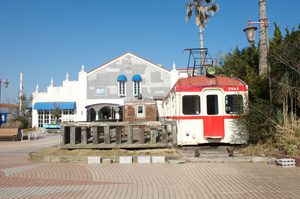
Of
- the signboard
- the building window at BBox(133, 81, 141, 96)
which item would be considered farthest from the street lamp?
the signboard

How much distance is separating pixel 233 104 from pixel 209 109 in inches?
36.0

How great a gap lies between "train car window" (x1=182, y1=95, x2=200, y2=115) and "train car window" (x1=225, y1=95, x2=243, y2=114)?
3.54ft

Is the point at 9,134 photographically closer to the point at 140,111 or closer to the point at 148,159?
the point at 140,111

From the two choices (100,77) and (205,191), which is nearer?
(205,191)

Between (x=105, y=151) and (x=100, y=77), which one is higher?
(x=100, y=77)

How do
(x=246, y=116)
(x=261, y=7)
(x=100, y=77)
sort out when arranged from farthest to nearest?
(x=100, y=77) < (x=261, y=7) < (x=246, y=116)

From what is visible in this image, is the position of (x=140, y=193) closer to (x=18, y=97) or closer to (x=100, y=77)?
(x=100, y=77)

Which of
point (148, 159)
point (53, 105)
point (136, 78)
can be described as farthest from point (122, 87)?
point (148, 159)

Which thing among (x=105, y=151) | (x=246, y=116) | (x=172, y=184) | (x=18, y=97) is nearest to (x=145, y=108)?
(x=105, y=151)

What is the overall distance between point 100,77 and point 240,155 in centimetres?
2344

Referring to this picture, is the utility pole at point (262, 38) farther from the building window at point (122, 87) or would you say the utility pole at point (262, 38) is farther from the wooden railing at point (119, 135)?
the building window at point (122, 87)

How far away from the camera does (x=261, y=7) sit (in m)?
10.6

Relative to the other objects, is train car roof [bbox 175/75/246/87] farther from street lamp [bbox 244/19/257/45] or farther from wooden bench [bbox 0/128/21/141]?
wooden bench [bbox 0/128/21/141]

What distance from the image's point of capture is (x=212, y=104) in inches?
368
